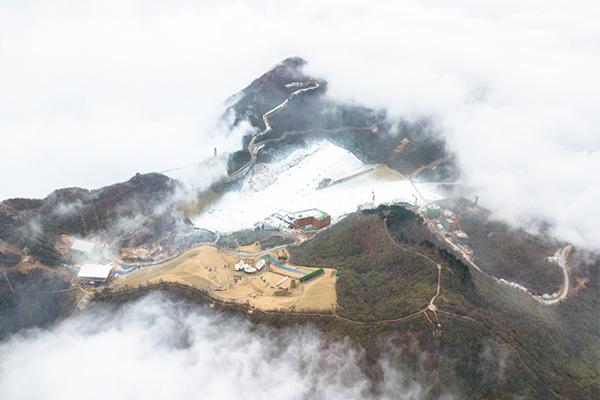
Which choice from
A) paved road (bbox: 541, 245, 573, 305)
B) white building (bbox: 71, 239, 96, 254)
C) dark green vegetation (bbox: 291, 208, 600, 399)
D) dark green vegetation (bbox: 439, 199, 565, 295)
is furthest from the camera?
dark green vegetation (bbox: 439, 199, 565, 295)

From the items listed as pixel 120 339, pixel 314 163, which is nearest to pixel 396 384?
pixel 120 339

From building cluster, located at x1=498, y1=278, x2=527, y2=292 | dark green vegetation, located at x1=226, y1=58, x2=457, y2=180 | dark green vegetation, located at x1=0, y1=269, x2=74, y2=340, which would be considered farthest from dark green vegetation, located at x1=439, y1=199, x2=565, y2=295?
dark green vegetation, located at x1=0, y1=269, x2=74, y2=340

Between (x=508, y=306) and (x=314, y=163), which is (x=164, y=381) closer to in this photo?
(x=508, y=306)

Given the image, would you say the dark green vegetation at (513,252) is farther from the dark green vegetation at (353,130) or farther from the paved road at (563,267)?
the dark green vegetation at (353,130)

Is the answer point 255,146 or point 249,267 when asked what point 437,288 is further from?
point 255,146

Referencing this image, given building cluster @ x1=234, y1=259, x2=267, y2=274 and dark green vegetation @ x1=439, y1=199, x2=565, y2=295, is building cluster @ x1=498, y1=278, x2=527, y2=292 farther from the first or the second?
building cluster @ x1=234, y1=259, x2=267, y2=274

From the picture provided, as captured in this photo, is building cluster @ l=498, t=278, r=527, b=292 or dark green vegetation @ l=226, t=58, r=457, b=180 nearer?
building cluster @ l=498, t=278, r=527, b=292
